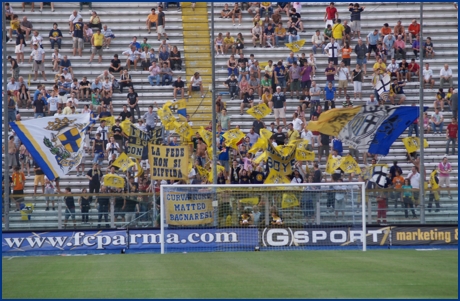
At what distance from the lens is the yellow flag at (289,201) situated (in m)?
25.8

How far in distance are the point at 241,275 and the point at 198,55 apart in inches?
860

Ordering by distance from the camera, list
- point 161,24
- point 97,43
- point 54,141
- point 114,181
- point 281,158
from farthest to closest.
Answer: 1. point 161,24
2. point 97,43
3. point 114,181
4. point 281,158
5. point 54,141

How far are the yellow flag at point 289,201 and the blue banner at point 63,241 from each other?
514 centimetres

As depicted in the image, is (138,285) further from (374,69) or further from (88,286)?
(374,69)

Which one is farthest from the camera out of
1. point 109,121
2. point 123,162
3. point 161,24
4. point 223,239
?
point 161,24

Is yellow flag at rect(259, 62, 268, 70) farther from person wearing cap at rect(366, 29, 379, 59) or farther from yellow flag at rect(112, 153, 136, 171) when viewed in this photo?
yellow flag at rect(112, 153, 136, 171)

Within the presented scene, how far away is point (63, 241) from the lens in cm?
2572

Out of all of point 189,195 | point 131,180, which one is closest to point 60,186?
point 131,180

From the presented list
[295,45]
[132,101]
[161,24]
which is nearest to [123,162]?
[132,101]

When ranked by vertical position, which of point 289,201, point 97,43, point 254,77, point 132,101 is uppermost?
point 97,43

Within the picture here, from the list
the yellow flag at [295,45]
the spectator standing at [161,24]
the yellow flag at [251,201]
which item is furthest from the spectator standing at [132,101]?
the yellow flag at [251,201]

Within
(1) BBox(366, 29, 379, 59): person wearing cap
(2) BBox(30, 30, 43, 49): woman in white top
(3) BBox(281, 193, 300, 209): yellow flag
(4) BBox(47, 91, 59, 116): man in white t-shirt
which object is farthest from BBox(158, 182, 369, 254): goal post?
(2) BBox(30, 30, 43, 49): woman in white top

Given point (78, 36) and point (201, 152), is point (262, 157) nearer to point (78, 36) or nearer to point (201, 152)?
point (201, 152)

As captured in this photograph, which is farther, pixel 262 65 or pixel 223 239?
pixel 262 65
